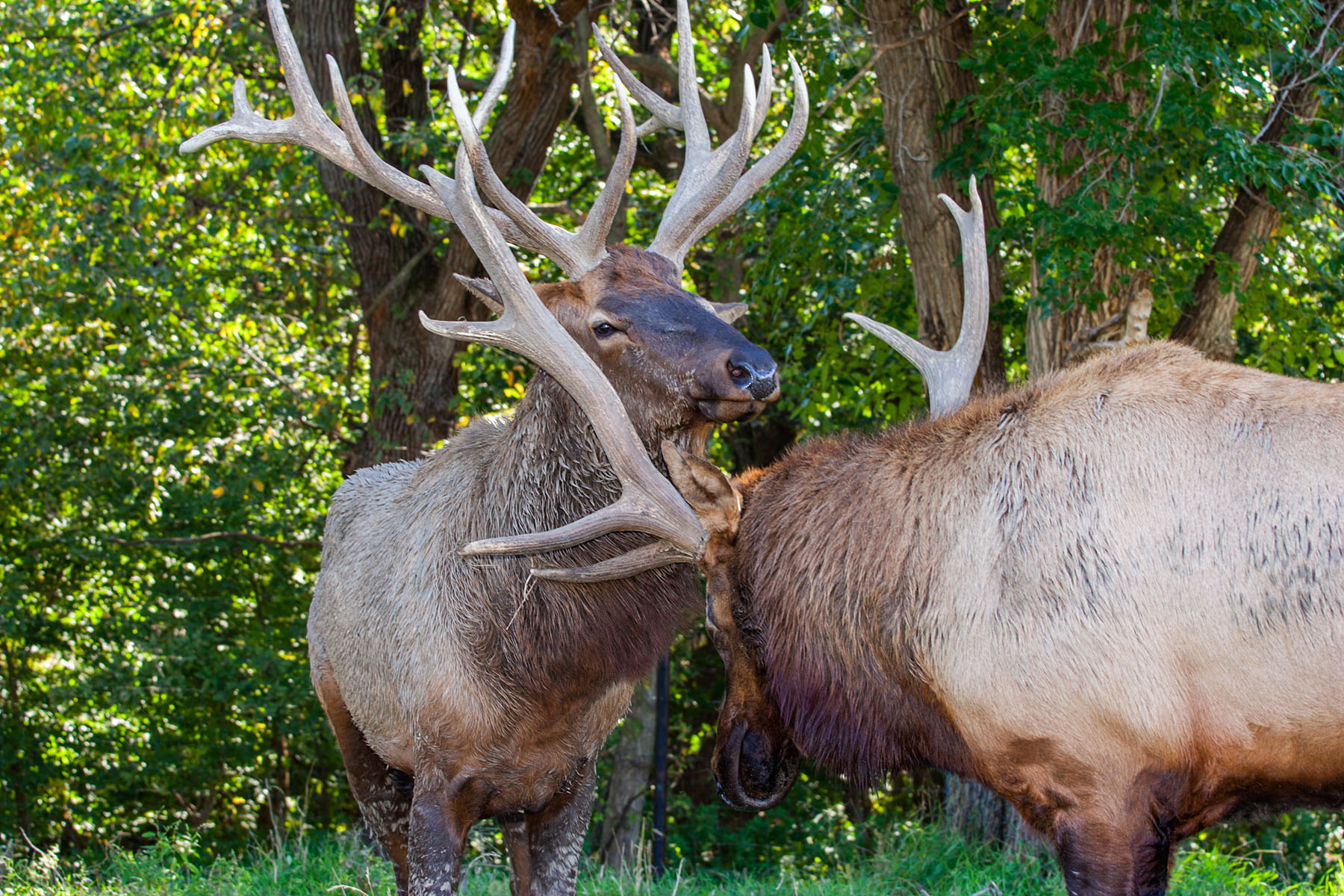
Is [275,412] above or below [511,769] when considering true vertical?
above

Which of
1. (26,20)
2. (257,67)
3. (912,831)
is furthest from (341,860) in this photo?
(26,20)

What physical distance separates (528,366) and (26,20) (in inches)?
162

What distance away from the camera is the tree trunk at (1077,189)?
17.6ft

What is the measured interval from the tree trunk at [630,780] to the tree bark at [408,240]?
2470 mm

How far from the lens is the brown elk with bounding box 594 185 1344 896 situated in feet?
8.80

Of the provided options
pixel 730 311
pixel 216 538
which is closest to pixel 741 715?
pixel 730 311

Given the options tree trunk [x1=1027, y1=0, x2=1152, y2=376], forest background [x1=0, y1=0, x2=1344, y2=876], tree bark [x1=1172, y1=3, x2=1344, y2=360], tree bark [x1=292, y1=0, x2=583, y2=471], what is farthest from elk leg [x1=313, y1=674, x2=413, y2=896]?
tree bark [x1=1172, y1=3, x2=1344, y2=360]

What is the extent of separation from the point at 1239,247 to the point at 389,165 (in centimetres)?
408

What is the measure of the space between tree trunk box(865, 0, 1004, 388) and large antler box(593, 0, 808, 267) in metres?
2.08

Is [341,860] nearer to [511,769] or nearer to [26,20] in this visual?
[511,769]

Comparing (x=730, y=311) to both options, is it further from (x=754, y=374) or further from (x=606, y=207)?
(x=754, y=374)

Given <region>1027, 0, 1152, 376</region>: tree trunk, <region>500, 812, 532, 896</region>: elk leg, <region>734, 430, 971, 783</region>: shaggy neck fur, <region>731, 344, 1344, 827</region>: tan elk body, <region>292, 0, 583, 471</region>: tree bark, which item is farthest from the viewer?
<region>292, 0, 583, 471</region>: tree bark

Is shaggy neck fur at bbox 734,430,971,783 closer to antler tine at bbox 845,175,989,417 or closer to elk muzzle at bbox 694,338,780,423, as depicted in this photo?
elk muzzle at bbox 694,338,780,423

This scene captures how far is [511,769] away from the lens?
139 inches
